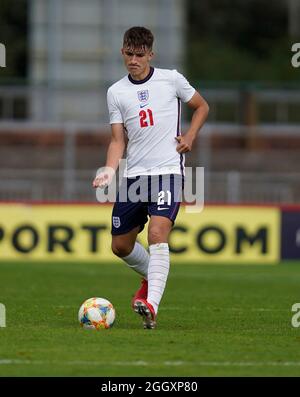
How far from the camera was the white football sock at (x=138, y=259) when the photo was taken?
1128cm

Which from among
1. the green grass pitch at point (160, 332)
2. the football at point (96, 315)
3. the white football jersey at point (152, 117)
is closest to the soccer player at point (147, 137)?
the white football jersey at point (152, 117)

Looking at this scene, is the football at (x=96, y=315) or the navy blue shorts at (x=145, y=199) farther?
the navy blue shorts at (x=145, y=199)

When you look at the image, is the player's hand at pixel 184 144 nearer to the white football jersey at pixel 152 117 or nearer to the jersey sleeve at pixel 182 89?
the white football jersey at pixel 152 117

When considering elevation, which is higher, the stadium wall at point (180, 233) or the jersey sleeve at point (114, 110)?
the jersey sleeve at point (114, 110)

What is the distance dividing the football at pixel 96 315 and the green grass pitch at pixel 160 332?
12 cm

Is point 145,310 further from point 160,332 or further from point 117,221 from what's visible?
point 117,221

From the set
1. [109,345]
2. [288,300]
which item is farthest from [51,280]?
[109,345]

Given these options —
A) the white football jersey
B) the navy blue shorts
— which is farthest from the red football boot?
the white football jersey

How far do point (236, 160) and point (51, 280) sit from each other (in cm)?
1495

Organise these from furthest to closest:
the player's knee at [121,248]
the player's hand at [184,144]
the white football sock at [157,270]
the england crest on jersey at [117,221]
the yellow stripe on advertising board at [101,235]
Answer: the yellow stripe on advertising board at [101,235]
the player's knee at [121,248]
the england crest on jersey at [117,221]
the player's hand at [184,144]
the white football sock at [157,270]

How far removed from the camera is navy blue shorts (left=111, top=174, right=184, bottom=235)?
10727 millimetres

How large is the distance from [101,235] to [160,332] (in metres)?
12.7

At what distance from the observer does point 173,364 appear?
8375 millimetres
